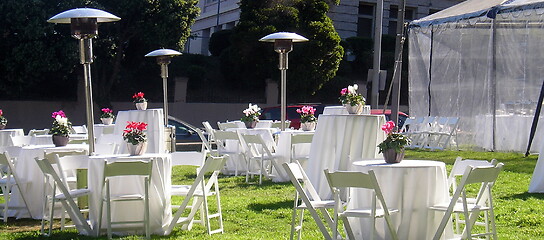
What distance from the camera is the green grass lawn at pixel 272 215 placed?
9.38 meters

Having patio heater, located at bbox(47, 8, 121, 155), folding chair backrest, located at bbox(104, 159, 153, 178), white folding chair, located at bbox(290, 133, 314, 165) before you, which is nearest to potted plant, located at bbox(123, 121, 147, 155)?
folding chair backrest, located at bbox(104, 159, 153, 178)

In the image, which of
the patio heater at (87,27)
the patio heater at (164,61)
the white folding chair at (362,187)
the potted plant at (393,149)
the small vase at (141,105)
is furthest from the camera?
the patio heater at (164,61)

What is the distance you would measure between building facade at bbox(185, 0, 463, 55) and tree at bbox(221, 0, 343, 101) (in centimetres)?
789

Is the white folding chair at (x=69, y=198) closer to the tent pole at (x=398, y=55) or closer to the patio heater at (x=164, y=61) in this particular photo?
the patio heater at (x=164, y=61)

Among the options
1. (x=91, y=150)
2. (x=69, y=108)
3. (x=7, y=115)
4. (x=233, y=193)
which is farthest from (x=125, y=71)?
(x=91, y=150)

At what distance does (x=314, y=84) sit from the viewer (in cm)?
3588

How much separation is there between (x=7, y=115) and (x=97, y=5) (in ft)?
18.3

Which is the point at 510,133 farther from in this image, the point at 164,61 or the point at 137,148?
the point at 137,148

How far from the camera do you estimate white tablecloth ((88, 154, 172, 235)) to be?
9.14 metres

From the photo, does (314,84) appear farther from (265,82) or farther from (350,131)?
(350,131)

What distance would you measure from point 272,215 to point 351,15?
3571 cm

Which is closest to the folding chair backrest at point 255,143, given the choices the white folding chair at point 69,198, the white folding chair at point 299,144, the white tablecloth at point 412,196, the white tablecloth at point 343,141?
the white folding chair at point 299,144

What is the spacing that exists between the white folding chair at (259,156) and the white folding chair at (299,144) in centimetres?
35

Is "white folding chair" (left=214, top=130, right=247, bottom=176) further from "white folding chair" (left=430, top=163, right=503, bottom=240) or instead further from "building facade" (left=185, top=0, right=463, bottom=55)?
"building facade" (left=185, top=0, right=463, bottom=55)
